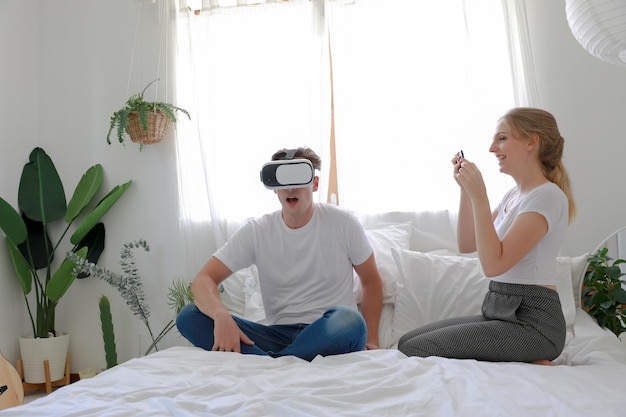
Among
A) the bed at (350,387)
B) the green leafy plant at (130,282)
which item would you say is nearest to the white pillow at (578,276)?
the bed at (350,387)

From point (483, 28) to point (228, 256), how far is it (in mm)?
1578

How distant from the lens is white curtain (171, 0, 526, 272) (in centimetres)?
258

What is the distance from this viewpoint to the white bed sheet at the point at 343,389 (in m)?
1.06

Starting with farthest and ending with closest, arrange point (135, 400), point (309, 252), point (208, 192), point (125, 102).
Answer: point (125, 102), point (208, 192), point (309, 252), point (135, 400)

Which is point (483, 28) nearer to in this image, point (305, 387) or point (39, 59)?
point (305, 387)

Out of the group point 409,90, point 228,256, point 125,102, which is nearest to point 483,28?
point 409,90

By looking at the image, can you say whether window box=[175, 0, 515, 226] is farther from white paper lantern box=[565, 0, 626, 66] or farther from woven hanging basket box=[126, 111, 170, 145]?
white paper lantern box=[565, 0, 626, 66]

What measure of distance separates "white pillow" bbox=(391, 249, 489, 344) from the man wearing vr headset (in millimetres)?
109

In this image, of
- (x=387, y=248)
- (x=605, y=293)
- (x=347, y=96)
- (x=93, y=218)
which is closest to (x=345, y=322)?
(x=387, y=248)

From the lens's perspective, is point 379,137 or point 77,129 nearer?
point 379,137

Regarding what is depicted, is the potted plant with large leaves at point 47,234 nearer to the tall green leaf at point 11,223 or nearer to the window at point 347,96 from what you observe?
the tall green leaf at point 11,223

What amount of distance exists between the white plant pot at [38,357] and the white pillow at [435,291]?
70.8 inches

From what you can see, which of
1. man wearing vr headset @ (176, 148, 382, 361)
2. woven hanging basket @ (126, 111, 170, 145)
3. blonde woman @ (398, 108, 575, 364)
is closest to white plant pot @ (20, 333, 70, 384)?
woven hanging basket @ (126, 111, 170, 145)

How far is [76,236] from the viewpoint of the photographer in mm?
2867
